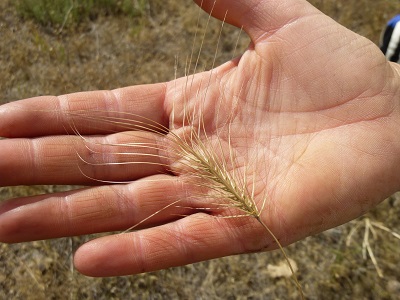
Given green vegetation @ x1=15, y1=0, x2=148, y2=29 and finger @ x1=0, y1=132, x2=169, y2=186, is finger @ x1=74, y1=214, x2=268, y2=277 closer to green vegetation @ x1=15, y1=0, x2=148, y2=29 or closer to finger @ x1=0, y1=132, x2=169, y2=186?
finger @ x1=0, y1=132, x2=169, y2=186

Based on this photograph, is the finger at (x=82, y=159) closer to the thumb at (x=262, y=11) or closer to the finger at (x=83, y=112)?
the finger at (x=83, y=112)

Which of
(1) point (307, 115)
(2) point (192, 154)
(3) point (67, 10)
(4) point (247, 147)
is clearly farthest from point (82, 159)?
(3) point (67, 10)

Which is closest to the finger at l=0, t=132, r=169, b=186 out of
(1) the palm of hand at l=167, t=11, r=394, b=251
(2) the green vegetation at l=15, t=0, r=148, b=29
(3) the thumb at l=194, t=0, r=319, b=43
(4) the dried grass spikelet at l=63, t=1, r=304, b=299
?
(4) the dried grass spikelet at l=63, t=1, r=304, b=299

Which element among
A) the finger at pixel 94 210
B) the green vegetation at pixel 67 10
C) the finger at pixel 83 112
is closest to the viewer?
the finger at pixel 94 210

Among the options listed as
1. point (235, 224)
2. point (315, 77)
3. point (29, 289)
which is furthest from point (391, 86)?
point (29, 289)

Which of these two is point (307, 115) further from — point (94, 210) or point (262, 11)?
point (94, 210)

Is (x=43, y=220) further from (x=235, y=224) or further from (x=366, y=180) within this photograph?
(x=366, y=180)

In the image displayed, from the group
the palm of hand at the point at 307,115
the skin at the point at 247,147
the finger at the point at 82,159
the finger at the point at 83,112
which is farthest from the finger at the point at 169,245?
the finger at the point at 83,112
